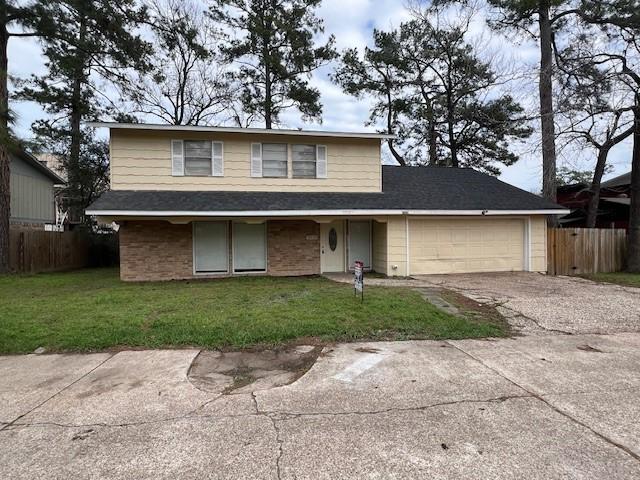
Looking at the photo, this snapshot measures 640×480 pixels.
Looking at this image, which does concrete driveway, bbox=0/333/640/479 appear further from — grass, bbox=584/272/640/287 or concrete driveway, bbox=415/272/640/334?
grass, bbox=584/272/640/287

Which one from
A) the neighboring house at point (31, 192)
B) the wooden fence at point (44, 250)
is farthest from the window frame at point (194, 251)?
the neighboring house at point (31, 192)

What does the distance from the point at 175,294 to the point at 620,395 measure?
814 cm

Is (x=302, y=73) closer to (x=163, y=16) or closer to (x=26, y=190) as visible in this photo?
(x=163, y=16)

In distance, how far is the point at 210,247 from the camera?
12344 mm

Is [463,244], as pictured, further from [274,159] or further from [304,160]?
[274,159]

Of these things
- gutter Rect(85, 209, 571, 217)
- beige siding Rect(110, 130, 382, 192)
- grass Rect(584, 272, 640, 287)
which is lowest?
grass Rect(584, 272, 640, 287)

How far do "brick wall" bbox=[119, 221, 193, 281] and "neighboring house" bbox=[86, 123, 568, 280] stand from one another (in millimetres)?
30

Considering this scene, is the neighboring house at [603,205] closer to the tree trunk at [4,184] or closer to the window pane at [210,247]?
the window pane at [210,247]

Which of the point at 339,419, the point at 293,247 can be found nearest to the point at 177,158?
the point at 293,247

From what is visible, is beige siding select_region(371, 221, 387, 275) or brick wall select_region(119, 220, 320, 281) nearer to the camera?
brick wall select_region(119, 220, 320, 281)

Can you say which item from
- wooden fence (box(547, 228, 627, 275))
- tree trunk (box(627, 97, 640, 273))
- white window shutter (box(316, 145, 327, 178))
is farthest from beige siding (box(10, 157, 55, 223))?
tree trunk (box(627, 97, 640, 273))

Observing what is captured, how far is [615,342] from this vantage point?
5598mm

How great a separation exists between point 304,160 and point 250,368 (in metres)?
9.38

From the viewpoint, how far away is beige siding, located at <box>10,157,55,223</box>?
20266mm
